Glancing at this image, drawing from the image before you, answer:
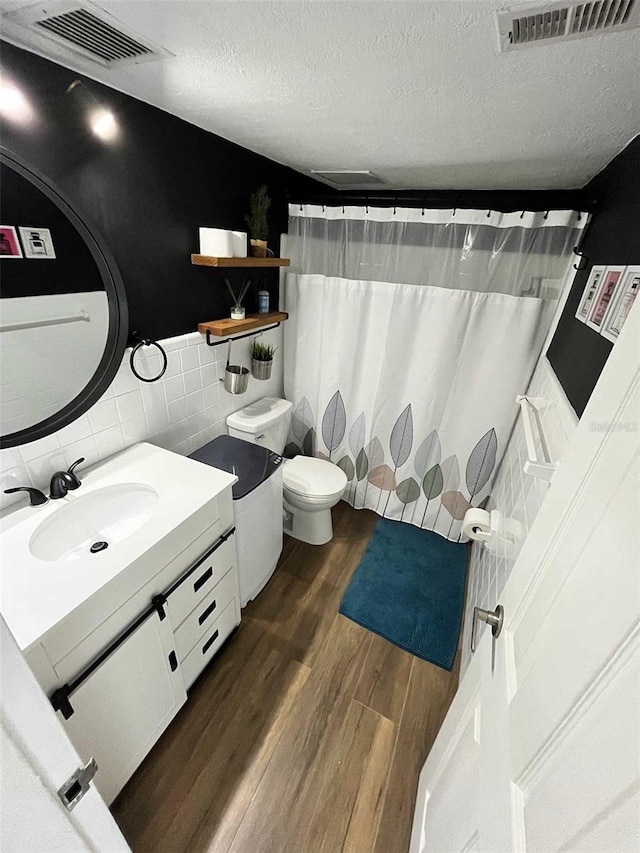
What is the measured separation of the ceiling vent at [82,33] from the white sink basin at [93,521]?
3.98 ft

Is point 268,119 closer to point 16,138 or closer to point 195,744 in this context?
point 16,138

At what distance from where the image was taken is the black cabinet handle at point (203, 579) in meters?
1.25

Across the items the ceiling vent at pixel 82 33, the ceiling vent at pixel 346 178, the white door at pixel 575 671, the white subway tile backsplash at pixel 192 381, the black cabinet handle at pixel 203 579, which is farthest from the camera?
the ceiling vent at pixel 346 178

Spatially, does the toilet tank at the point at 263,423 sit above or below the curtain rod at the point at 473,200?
below

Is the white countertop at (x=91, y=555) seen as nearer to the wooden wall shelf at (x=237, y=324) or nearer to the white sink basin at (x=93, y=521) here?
the white sink basin at (x=93, y=521)

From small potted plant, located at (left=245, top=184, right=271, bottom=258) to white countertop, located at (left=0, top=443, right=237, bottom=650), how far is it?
3.52 ft

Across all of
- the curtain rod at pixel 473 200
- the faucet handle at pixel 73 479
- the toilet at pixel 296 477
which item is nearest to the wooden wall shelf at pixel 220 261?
the curtain rod at pixel 473 200

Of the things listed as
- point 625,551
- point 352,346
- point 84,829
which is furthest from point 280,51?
point 84,829

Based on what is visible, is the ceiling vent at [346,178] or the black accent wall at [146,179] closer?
the black accent wall at [146,179]

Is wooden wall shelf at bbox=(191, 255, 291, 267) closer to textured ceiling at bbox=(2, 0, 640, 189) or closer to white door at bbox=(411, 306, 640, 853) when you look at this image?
textured ceiling at bbox=(2, 0, 640, 189)

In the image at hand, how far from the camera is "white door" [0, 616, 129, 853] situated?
398mm

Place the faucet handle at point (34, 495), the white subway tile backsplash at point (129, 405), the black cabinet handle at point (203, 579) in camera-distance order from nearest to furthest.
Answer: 1. the faucet handle at point (34, 495)
2. the black cabinet handle at point (203, 579)
3. the white subway tile backsplash at point (129, 405)

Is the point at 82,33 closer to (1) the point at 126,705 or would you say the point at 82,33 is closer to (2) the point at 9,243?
(2) the point at 9,243

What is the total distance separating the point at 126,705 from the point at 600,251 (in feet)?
7.06
